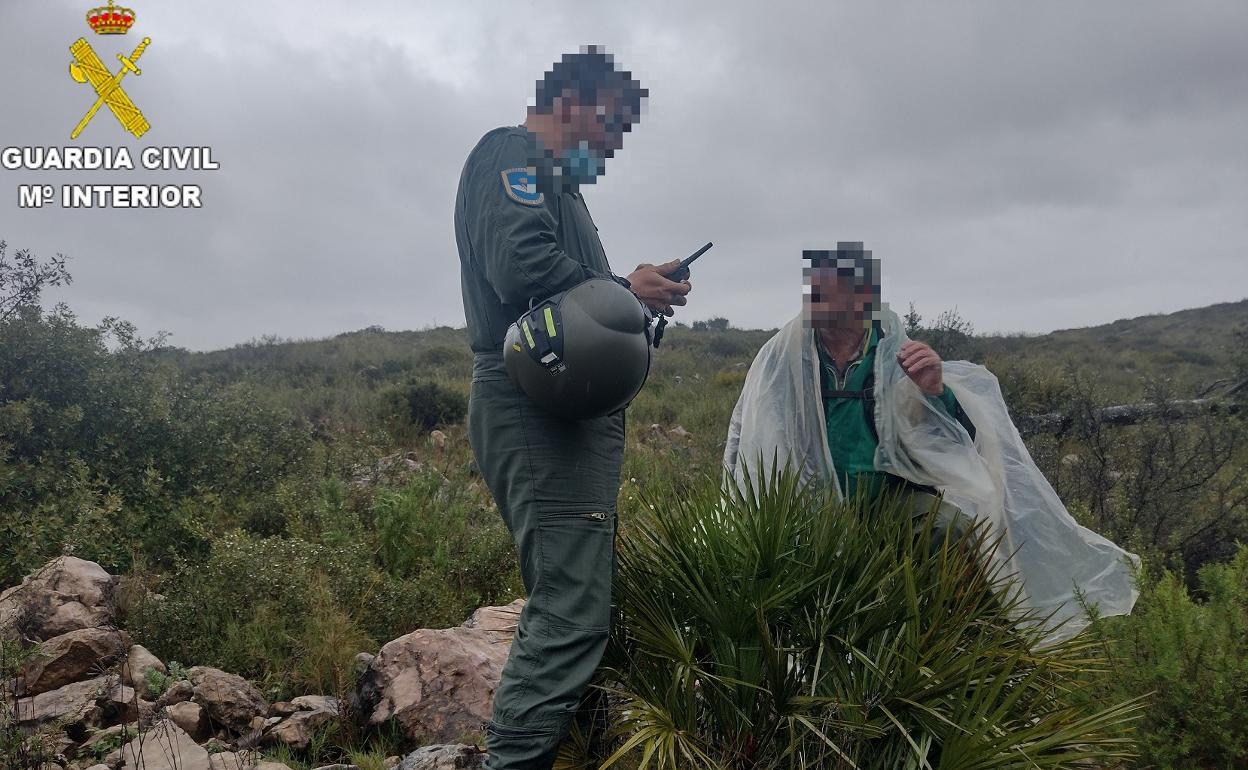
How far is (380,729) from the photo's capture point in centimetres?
388

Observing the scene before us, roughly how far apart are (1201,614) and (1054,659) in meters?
1.41

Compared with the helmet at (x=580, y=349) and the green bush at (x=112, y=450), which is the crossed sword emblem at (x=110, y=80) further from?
the helmet at (x=580, y=349)

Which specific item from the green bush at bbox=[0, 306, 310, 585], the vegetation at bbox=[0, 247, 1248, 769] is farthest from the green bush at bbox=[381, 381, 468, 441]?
the green bush at bbox=[0, 306, 310, 585]

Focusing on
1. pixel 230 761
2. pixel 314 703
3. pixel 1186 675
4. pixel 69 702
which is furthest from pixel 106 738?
pixel 1186 675

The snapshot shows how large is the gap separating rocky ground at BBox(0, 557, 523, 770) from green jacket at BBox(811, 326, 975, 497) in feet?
5.83

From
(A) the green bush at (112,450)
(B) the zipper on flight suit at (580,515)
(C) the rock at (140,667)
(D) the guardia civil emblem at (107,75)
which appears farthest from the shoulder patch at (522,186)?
(D) the guardia civil emblem at (107,75)

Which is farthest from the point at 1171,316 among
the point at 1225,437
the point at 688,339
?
the point at 1225,437

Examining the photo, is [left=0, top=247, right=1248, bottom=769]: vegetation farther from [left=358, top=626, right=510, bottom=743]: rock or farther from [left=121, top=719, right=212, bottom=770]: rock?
[left=121, top=719, right=212, bottom=770]: rock

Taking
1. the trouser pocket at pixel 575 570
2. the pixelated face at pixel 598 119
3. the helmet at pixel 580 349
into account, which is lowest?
the trouser pocket at pixel 575 570

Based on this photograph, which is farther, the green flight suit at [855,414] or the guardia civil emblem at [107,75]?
the guardia civil emblem at [107,75]

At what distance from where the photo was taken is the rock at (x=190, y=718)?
12.4ft

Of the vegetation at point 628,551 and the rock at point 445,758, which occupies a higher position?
the vegetation at point 628,551

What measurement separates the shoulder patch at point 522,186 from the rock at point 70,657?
10.8 feet

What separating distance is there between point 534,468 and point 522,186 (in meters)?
0.81
